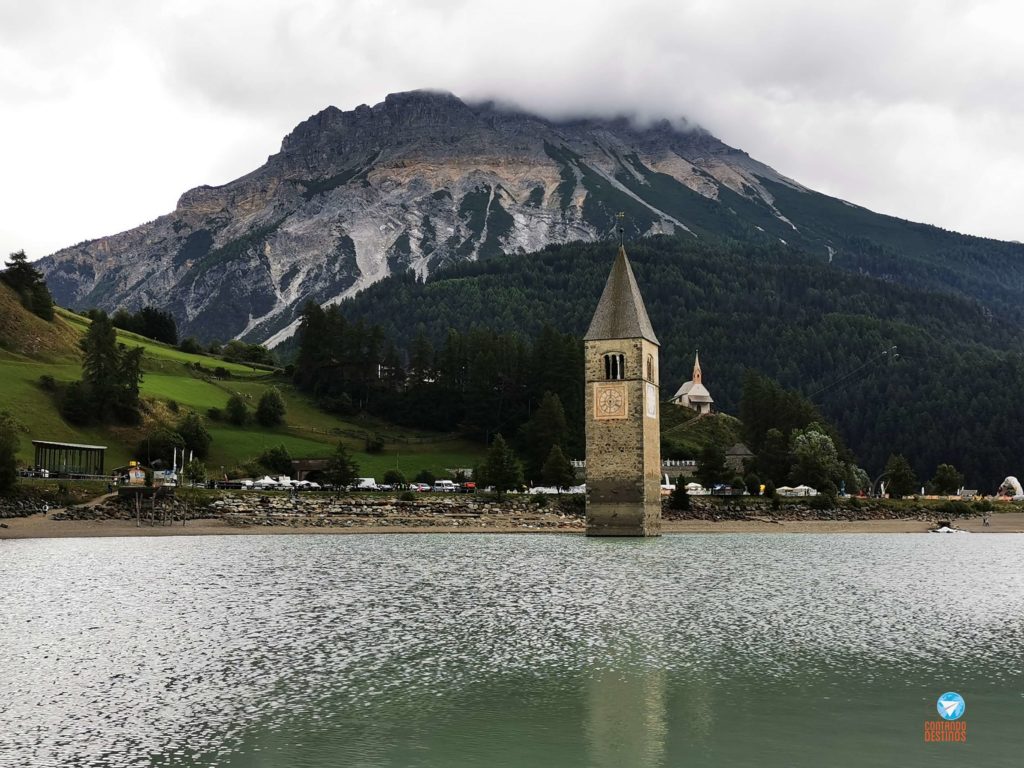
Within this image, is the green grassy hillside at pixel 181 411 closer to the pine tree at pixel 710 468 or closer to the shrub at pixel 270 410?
the shrub at pixel 270 410

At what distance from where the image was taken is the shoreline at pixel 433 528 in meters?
74.1

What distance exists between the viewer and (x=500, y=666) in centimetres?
2756

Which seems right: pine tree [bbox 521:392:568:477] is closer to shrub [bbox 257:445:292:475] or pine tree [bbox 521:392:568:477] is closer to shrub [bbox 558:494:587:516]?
shrub [bbox 558:494:587:516]

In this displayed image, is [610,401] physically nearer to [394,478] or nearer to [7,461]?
[394,478]

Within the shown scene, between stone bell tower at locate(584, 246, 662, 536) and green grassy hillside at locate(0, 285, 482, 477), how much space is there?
33235 millimetres

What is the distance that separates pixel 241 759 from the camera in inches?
747

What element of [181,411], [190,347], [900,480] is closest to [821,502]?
[900,480]

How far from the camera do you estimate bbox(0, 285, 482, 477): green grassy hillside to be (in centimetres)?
10044

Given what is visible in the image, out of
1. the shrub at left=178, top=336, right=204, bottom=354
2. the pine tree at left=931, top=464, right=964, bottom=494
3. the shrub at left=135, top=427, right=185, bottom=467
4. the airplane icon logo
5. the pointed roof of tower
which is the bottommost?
the airplane icon logo

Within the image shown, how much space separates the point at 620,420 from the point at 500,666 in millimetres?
57994

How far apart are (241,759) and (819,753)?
997cm

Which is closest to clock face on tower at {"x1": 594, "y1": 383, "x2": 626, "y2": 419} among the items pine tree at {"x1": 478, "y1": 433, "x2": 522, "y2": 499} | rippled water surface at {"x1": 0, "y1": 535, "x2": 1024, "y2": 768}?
pine tree at {"x1": 478, "y1": 433, "x2": 522, "y2": 499}

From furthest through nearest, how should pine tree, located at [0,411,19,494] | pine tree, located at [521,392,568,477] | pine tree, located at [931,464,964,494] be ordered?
pine tree, located at [931,464,964,494] < pine tree, located at [521,392,568,477] < pine tree, located at [0,411,19,494]

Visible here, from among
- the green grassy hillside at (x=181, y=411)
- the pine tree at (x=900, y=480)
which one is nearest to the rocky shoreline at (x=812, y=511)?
the pine tree at (x=900, y=480)
